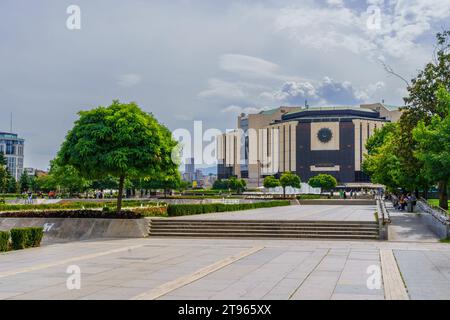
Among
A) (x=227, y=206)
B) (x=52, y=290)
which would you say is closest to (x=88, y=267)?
(x=52, y=290)

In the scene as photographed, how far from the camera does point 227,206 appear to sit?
41.1m

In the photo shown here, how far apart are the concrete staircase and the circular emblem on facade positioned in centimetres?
12192

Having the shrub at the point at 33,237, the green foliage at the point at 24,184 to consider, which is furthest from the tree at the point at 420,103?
the green foliage at the point at 24,184

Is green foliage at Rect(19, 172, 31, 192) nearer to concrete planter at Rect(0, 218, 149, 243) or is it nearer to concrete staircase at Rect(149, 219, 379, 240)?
concrete planter at Rect(0, 218, 149, 243)

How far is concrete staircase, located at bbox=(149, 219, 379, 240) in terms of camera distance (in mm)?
22688

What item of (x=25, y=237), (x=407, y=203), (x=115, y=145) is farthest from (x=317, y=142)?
(x=25, y=237)

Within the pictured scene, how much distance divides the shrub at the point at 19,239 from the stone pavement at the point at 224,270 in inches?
29.1

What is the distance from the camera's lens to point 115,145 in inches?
963

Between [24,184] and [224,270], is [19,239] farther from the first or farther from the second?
[24,184]

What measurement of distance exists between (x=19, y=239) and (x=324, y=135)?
130467 mm

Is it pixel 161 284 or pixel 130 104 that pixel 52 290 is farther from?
pixel 130 104

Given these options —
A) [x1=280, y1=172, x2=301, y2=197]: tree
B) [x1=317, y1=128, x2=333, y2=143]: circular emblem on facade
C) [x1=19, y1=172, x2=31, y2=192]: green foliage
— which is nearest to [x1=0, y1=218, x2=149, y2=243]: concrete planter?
[x1=280, y1=172, x2=301, y2=197]: tree

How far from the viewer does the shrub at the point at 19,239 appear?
1834 cm
